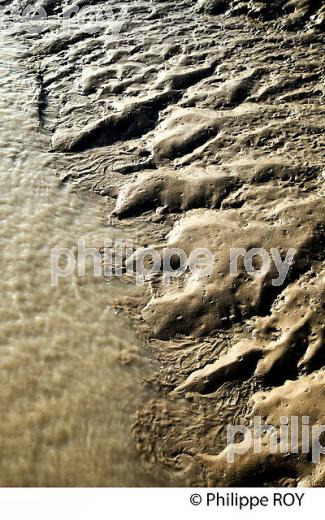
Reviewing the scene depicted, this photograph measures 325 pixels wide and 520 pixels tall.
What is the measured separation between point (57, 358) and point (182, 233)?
3.02ft

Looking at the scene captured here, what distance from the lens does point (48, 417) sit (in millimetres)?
1906

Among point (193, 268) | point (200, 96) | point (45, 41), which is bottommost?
point (193, 268)

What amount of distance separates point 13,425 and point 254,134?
2.11 meters

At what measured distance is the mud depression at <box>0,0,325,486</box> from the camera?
6.15 feet

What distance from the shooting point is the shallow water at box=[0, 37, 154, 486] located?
5.91 feet

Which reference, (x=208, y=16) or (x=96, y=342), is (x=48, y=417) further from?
(x=208, y=16)

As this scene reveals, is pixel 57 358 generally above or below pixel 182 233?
below

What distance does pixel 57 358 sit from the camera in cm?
210

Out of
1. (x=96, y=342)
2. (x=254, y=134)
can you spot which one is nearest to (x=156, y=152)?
(x=254, y=134)

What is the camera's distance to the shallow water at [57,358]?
180cm

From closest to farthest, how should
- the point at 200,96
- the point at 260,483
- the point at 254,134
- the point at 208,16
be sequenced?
the point at 260,483 < the point at 254,134 < the point at 200,96 < the point at 208,16

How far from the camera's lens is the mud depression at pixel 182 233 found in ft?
6.15

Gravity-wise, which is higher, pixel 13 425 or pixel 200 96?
pixel 200 96

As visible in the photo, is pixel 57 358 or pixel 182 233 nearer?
pixel 57 358
